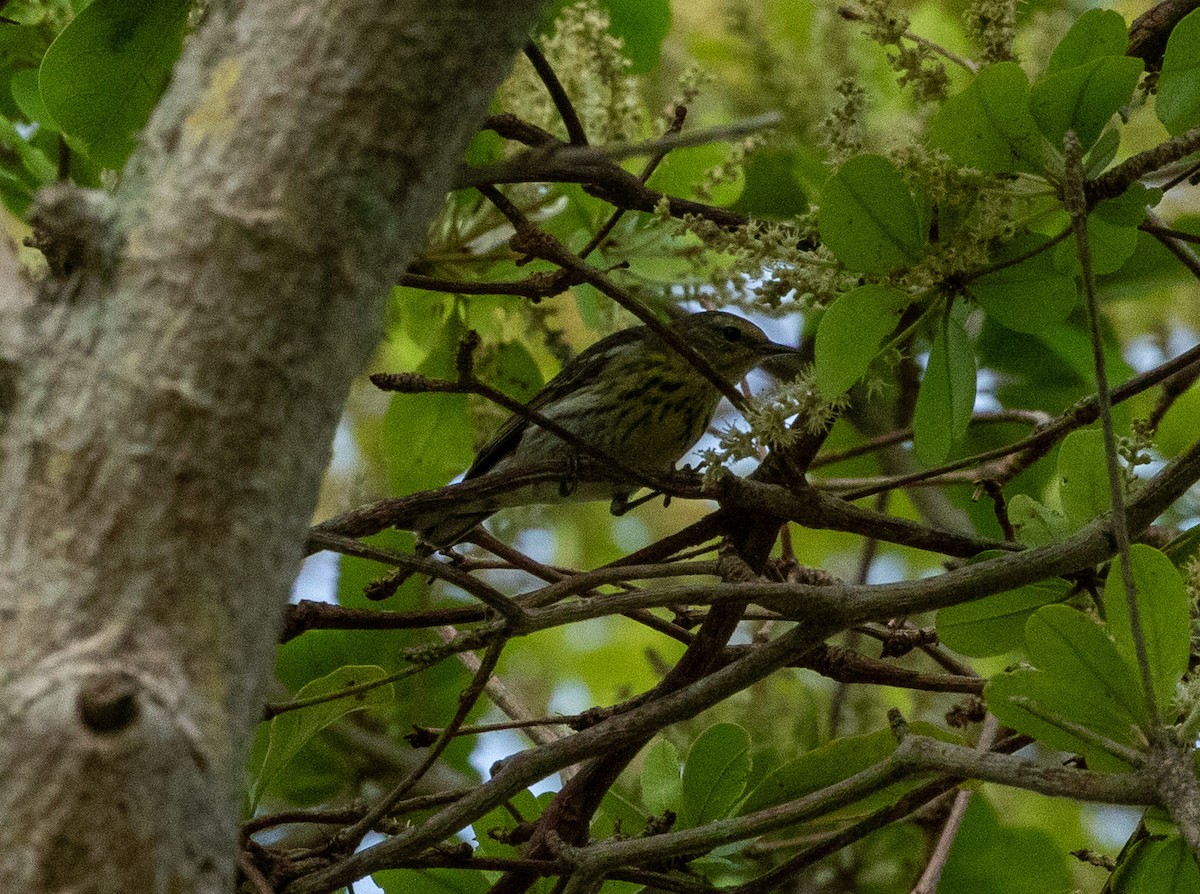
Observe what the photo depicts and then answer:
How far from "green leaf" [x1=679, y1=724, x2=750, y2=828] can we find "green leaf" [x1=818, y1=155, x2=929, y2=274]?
2.64ft

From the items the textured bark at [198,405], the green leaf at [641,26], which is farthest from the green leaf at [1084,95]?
the green leaf at [641,26]

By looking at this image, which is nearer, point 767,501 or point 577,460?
point 767,501

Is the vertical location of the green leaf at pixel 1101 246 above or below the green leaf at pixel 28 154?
below

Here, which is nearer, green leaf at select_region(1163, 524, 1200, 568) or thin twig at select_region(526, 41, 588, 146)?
green leaf at select_region(1163, 524, 1200, 568)

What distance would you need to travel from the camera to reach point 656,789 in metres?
2.31

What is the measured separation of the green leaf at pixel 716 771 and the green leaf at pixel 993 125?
0.97m

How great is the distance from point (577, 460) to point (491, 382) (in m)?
0.53

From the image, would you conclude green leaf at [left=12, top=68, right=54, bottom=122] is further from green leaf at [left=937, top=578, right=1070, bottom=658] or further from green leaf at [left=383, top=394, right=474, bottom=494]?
green leaf at [left=937, top=578, right=1070, bottom=658]

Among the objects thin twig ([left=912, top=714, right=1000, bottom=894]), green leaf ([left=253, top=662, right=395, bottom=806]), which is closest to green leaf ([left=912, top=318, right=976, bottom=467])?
thin twig ([left=912, top=714, right=1000, bottom=894])

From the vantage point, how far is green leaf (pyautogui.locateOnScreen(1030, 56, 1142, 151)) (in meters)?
1.77

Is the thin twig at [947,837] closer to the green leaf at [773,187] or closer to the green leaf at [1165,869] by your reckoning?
the green leaf at [1165,869]

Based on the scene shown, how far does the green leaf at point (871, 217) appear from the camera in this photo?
72.2 inches

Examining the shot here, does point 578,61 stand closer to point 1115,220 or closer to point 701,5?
point 1115,220

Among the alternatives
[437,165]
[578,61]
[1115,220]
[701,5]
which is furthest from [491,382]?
[701,5]
